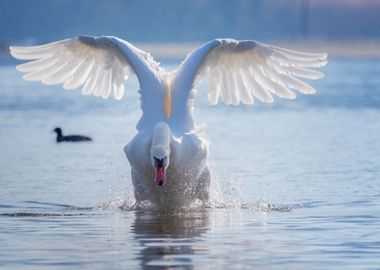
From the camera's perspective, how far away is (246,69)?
736 inches

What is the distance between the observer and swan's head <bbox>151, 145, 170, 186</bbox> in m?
16.1

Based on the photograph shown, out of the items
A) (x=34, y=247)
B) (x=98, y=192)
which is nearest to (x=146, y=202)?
(x=98, y=192)

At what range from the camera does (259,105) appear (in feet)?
135

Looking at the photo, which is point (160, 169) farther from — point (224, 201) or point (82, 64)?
point (82, 64)

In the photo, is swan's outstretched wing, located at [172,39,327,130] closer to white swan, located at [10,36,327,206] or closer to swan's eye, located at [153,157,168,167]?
white swan, located at [10,36,327,206]

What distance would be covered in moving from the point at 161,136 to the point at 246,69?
8.77 ft

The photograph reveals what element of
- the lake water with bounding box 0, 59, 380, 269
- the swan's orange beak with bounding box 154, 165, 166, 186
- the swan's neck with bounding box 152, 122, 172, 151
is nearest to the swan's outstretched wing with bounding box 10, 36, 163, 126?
the lake water with bounding box 0, 59, 380, 269

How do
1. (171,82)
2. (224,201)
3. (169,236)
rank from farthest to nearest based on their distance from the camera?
1. (224,201)
2. (171,82)
3. (169,236)

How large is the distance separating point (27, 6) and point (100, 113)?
130m

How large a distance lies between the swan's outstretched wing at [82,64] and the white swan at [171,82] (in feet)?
0.04

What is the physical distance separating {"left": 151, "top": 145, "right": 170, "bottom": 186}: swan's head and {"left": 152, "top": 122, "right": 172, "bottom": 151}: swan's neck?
62 millimetres

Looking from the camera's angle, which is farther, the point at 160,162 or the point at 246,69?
the point at 246,69

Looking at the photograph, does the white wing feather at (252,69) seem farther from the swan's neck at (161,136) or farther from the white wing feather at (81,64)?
the swan's neck at (161,136)

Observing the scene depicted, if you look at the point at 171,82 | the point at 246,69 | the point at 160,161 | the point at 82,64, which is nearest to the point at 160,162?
the point at 160,161
